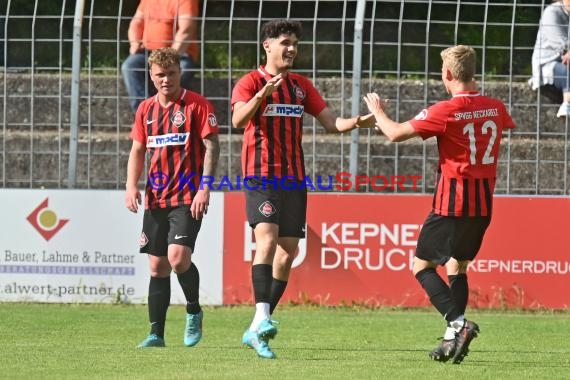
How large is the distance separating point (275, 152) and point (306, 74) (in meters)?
4.90

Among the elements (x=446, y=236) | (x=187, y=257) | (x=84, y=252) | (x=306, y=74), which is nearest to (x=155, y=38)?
(x=306, y=74)

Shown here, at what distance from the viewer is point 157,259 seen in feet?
28.9

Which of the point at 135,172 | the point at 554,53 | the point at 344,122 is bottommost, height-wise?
the point at 135,172

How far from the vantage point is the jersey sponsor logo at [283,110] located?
8.24m

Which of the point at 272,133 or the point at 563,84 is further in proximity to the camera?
the point at 563,84

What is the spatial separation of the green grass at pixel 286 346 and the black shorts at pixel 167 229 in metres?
0.69

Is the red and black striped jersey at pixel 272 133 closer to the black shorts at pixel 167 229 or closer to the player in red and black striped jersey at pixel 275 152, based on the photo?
the player in red and black striped jersey at pixel 275 152

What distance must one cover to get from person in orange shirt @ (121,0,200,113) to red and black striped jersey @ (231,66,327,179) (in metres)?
4.09

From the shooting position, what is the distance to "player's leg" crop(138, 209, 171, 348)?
873cm

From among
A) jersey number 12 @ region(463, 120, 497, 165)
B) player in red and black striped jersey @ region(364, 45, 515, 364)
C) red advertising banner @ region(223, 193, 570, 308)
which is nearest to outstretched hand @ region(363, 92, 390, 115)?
player in red and black striped jersey @ region(364, 45, 515, 364)

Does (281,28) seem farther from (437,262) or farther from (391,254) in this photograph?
A: (391,254)

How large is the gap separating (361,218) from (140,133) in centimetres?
344

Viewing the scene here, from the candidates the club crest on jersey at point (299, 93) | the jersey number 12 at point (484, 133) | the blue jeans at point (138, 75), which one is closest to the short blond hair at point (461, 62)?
the jersey number 12 at point (484, 133)

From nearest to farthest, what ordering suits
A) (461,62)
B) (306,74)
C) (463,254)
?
(461,62), (463,254), (306,74)
